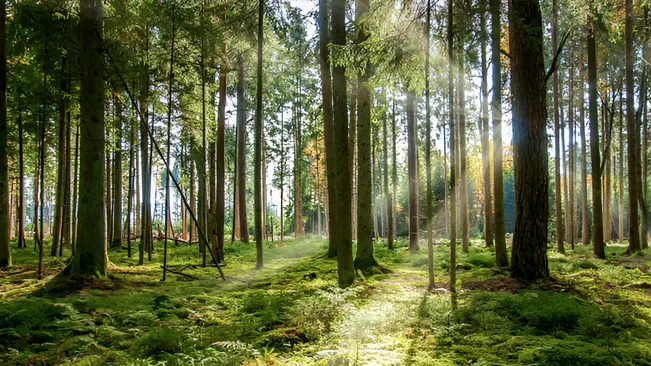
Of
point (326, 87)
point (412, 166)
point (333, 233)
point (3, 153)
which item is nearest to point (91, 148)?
point (3, 153)

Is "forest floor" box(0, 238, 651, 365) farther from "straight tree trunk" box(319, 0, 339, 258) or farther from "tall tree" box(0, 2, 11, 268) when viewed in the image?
"straight tree trunk" box(319, 0, 339, 258)

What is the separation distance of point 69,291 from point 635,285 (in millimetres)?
10467

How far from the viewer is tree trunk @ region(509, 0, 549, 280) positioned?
24.2 feet

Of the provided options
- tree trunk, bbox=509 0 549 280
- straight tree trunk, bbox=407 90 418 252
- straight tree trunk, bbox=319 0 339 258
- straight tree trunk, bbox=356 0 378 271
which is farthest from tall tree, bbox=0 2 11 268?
straight tree trunk, bbox=407 90 418 252

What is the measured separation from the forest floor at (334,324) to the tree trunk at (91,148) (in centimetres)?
78

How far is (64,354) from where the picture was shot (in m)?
3.89

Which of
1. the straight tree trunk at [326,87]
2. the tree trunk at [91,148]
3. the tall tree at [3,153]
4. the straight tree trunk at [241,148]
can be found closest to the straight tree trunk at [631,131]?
the straight tree trunk at [326,87]

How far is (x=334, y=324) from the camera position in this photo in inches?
188

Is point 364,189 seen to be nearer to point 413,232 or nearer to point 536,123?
point 536,123

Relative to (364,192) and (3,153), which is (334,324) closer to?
(364,192)

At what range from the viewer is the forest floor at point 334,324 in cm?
371

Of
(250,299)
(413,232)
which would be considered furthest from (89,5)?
(413,232)

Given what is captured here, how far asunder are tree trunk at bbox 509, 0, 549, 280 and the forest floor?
1.74 feet

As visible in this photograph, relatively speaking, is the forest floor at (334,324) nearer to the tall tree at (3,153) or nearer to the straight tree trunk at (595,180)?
the tall tree at (3,153)
